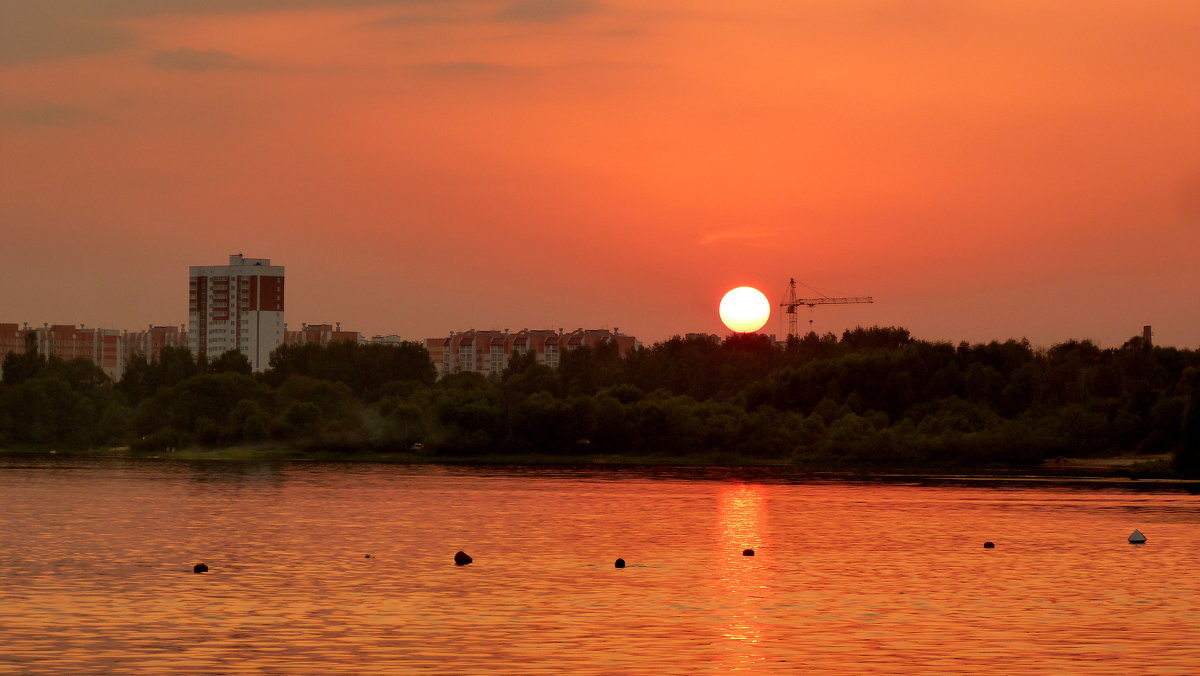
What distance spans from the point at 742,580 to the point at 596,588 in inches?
256

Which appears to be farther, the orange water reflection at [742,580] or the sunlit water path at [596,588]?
the orange water reflection at [742,580]

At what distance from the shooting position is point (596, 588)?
169 ft

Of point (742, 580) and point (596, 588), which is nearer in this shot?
point (596, 588)

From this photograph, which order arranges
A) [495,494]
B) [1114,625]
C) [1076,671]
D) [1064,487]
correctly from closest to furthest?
1. [1076,671]
2. [1114,625]
3. [495,494]
4. [1064,487]

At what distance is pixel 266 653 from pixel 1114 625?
23627 mm

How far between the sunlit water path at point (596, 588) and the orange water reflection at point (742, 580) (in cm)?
17

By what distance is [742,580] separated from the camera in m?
55.2

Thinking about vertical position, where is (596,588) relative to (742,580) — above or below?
above

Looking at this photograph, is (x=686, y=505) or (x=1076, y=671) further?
(x=686, y=505)

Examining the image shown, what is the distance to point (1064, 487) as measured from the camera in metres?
133

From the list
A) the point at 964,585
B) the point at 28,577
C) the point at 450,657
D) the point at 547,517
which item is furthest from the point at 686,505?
the point at 450,657

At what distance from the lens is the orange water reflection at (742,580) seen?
37.5 m

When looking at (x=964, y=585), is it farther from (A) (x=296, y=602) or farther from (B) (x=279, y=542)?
(B) (x=279, y=542)

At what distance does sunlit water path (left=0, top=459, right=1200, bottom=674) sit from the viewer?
36.5 m
